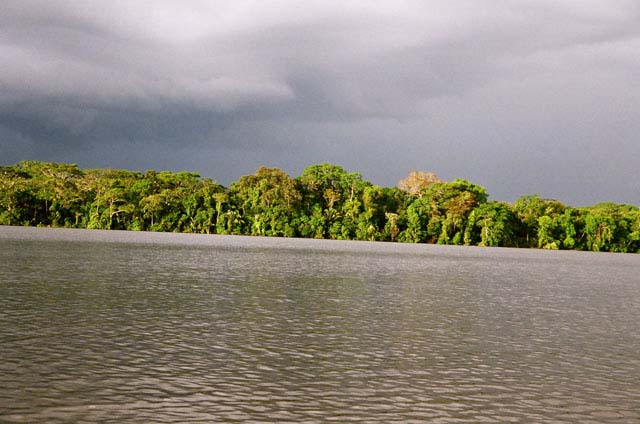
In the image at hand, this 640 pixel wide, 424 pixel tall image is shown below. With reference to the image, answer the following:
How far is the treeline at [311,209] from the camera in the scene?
13662 centimetres

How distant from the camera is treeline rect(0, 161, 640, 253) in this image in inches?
5379

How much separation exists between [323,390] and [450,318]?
39.7 feet

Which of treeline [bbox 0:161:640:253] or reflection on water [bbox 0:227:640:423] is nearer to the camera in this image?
reflection on water [bbox 0:227:640:423]

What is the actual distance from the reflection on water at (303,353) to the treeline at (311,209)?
107 m

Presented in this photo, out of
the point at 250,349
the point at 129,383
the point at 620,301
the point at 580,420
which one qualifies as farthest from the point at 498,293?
the point at 129,383

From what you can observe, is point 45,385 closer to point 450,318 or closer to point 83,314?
point 83,314

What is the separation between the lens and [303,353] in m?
16.9

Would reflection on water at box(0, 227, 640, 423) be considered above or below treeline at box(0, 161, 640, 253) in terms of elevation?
below

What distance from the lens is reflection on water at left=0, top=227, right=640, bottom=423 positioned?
12.0 m

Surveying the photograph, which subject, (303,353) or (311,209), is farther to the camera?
(311,209)

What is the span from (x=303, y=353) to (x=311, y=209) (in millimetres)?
131955

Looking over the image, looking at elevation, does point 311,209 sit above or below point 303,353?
above

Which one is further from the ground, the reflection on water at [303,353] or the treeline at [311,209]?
the treeline at [311,209]

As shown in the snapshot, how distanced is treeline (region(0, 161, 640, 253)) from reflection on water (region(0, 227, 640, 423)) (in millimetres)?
107316
